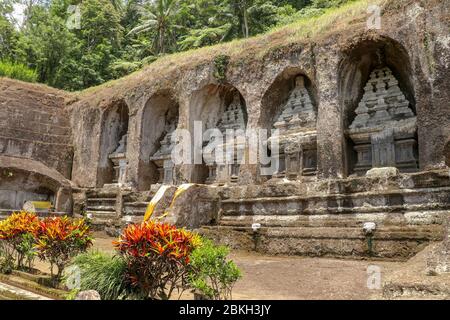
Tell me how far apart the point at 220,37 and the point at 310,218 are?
975 inches

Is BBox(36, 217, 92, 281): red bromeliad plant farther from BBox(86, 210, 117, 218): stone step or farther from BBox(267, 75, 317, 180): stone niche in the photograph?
BBox(86, 210, 117, 218): stone step

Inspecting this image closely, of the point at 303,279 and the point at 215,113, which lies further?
the point at 215,113

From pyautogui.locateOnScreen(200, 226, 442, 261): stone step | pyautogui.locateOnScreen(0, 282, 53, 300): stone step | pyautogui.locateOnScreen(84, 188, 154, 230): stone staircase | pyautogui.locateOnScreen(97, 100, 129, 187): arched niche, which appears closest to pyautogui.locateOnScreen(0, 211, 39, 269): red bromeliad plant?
pyautogui.locateOnScreen(0, 282, 53, 300): stone step

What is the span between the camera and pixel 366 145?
13.8 meters

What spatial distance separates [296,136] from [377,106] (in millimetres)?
2935

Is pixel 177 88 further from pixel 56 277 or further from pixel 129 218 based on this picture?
pixel 56 277

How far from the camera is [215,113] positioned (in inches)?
734

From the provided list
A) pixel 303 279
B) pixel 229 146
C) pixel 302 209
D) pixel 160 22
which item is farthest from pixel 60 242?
pixel 160 22

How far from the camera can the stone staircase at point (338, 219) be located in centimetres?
852

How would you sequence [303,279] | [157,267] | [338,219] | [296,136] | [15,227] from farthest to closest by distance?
[296,136] < [338,219] < [15,227] < [303,279] < [157,267]

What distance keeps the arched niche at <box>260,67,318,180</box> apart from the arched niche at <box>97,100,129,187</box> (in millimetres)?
8616

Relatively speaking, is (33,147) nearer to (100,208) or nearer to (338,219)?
(100,208)

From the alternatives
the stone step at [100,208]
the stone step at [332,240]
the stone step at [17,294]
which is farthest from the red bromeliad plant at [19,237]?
the stone step at [100,208]
